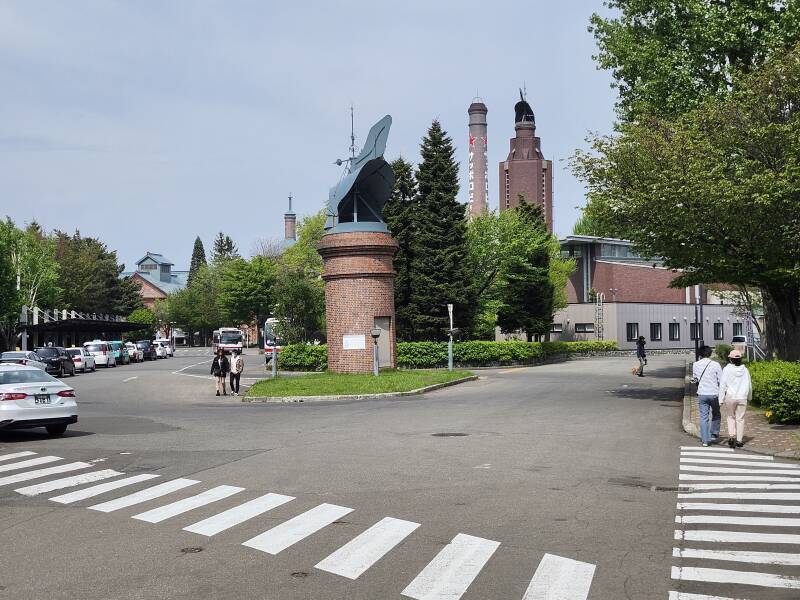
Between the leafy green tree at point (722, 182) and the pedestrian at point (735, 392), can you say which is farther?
the leafy green tree at point (722, 182)

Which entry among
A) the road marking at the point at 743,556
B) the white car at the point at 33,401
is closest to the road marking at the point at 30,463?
the white car at the point at 33,401

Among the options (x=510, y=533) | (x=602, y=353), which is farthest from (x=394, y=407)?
(x=602, y=353)

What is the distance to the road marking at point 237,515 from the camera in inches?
338

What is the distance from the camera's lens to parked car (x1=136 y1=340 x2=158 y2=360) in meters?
75.2

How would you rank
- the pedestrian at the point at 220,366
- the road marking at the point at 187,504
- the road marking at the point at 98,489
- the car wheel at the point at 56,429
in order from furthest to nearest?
the pedestrian at the point at 220,366
the car wheel at the point at 56,429
the road marking at the point at 98,489
the road marking at the point at 187,504

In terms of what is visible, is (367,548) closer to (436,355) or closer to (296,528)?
(296,528)

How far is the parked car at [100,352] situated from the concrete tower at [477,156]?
7034 centimetres

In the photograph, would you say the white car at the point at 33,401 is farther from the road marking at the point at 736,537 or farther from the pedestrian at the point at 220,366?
the road marking at the point at 736,537

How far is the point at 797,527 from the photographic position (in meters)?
8.44

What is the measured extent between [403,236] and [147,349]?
3405cm

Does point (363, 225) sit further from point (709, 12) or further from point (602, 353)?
point (602, 353)

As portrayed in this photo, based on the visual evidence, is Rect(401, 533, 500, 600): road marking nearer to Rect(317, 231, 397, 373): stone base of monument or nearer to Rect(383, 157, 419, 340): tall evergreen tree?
Rect(317, 231, 397, 373): stone base of monument

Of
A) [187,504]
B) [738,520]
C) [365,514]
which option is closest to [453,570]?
[365,514]

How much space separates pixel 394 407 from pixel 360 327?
12131mm
